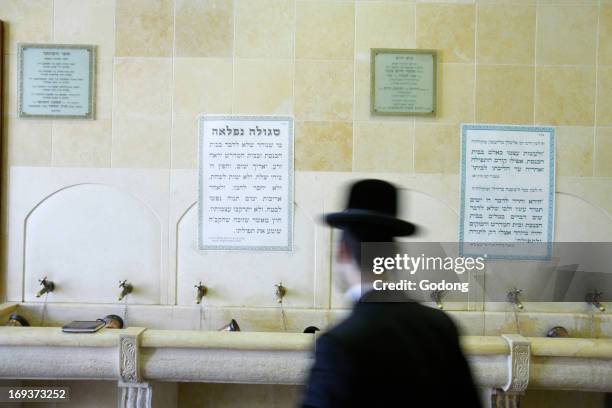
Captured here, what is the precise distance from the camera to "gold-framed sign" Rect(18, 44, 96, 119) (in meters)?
2.41

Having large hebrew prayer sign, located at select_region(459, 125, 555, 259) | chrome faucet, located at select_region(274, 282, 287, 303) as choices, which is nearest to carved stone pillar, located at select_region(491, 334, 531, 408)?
large hebrew prayer sign, located at select_region(459, 125, 555, 259)

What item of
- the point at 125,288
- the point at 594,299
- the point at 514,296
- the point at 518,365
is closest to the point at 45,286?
the point at 125,288

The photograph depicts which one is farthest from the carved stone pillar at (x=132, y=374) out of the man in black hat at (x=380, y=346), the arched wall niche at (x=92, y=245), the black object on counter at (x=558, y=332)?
the black object on counter at (x=558, y=332)

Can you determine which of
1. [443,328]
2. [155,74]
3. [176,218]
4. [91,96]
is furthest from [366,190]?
[91,96]

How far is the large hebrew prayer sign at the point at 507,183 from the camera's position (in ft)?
7.85

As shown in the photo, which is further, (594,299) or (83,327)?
(594,299)

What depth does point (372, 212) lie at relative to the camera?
3.37 ft

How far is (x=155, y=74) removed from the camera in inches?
95.0

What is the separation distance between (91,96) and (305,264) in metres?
1.42

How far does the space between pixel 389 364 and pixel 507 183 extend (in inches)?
70.9

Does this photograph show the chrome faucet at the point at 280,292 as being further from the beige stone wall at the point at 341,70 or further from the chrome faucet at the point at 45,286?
the chrome faucet at the point at 45,286

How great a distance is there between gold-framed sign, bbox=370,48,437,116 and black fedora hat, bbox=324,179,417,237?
1.41 m

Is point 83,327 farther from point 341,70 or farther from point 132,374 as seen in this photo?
point 341,70

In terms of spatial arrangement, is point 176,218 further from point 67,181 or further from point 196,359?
point 196,359
